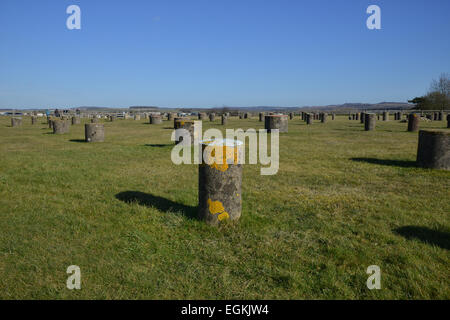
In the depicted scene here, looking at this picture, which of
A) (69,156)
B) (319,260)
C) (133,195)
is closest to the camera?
(319,260)

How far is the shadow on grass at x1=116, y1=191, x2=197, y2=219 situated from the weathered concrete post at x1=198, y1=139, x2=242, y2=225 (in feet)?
1.43

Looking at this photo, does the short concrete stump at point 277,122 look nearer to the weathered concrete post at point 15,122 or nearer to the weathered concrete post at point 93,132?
the weathered concrete post at point 93,132

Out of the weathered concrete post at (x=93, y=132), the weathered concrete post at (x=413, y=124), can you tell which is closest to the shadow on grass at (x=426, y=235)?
the weathered concrete post at (x=93, y=132)

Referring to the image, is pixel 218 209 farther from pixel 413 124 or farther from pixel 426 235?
pixel 413 124

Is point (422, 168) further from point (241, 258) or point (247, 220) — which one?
point (241, 258)

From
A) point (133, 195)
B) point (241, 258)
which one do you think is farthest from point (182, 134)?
point (241, 258)

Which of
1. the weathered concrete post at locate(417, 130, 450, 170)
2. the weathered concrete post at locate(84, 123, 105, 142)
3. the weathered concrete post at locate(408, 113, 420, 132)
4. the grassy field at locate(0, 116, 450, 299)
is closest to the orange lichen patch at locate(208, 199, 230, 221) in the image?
the grassy field at locate(0, 116, 450, 299)

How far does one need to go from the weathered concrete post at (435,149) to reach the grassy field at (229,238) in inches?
36.6

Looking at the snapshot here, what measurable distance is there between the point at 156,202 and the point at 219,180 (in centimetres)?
159

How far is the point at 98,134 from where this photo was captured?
14.0 metres

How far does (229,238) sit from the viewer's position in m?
3.71

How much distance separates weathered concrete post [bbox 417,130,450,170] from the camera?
716 cm

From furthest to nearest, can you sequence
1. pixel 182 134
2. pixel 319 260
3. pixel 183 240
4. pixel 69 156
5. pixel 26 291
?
1. pixel 182 134
2. pixel 69 156
3. pixel 183 240
4. pixel 319 260
5. pixel 26 291

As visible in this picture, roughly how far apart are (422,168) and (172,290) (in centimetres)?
756
